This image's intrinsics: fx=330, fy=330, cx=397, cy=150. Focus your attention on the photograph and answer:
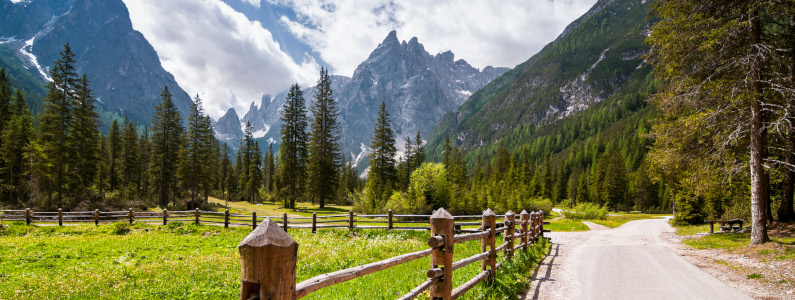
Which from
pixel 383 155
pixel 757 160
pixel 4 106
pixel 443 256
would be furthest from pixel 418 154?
pixel 4 106

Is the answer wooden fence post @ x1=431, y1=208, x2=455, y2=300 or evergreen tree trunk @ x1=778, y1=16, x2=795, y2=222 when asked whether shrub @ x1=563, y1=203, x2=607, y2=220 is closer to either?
evergreen tree trunk @ x1=778, y1=16, x2=795, y2=222

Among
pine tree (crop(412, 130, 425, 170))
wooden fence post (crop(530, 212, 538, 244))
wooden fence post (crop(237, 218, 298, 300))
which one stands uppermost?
pine tree (crop(412, 130, 425, 170))

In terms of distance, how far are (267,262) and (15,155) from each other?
5311cm

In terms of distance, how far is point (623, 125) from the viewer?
15712 cm

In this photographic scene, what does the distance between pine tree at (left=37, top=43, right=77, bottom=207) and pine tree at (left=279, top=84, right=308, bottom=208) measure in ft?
69.7

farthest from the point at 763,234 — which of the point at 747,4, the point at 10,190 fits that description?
the point at 10,190

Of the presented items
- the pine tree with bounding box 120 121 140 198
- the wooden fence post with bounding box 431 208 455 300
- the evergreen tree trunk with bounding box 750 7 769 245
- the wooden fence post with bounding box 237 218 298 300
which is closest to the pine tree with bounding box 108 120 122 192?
the pine tree with bounding box 120 121 140 198

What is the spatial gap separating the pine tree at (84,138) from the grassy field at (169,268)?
86.2 ft

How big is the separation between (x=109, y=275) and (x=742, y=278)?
55.2 feet

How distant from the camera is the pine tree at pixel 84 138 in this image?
36.2m

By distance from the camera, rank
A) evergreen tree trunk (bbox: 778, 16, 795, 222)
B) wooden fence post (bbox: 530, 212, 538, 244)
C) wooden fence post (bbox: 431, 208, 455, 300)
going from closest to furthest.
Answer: wooden fence post (bbox: 431, 208, 455, 300) < wooden fence post (bbox: 530, 212, 538, 244) < evergreen tree trunk (bbox: 778, 16, 795, 222)

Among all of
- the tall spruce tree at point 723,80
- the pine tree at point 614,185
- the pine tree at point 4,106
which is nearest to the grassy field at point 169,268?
the tall spruce tree at point 723,80

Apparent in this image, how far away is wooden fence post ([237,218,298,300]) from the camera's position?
6.39 ft

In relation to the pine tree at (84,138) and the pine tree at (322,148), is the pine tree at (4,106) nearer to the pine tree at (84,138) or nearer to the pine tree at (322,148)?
the pine tree at (84,138)
